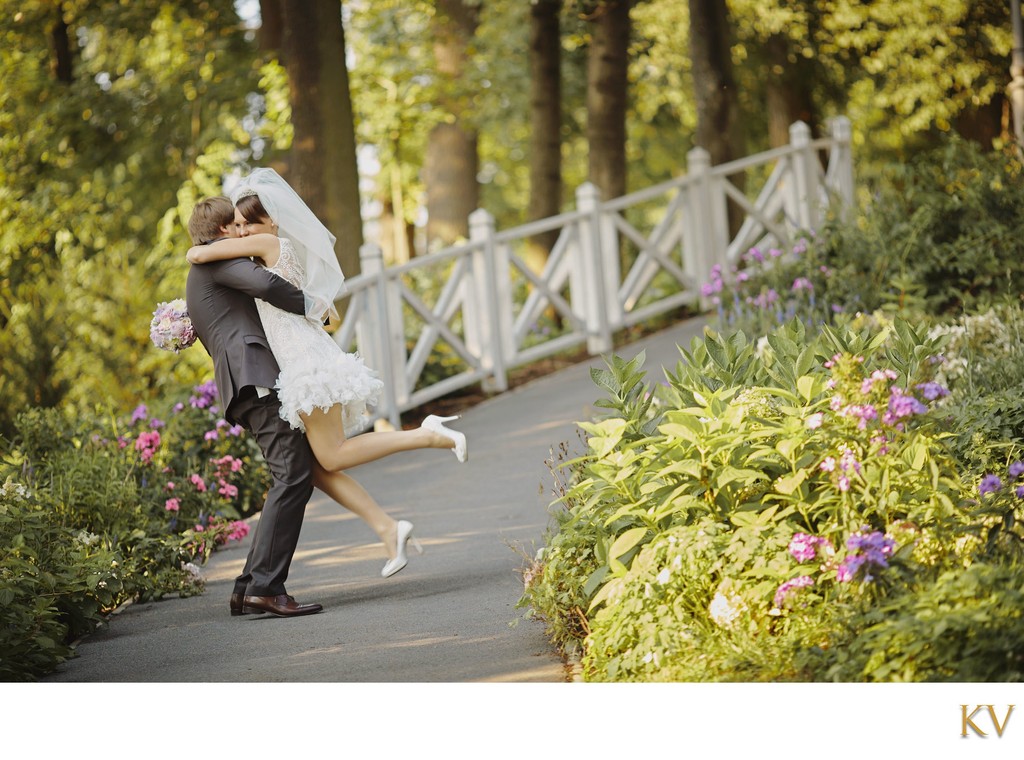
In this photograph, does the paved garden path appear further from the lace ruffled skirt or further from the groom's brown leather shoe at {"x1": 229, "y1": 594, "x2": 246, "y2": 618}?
the lace ruffled skirt

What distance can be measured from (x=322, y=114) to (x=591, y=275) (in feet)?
9.19

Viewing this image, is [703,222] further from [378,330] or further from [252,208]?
[252,208]

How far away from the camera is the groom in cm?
548

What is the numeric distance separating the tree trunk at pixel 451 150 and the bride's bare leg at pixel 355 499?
13.7m

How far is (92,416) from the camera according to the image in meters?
8.04

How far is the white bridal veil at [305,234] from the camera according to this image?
5590 mm

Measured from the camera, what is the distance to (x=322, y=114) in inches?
416

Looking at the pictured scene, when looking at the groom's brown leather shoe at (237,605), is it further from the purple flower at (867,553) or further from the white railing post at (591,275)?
the white railing post at (591,275)

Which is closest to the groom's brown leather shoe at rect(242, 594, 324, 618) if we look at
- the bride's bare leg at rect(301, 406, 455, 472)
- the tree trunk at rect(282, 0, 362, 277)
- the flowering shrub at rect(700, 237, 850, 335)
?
the bride's bare leg at rect(301, 406, 455, 472)

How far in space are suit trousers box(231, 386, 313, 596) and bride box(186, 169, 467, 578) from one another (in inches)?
3.1

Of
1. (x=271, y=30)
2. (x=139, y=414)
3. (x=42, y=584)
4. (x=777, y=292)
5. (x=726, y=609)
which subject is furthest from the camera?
(x=271, y=30)

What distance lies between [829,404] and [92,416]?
5.05 metres

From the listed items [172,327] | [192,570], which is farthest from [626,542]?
[192,570]

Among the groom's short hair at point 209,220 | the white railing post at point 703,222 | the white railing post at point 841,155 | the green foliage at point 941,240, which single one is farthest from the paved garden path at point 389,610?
the white railing post at point 841,155
